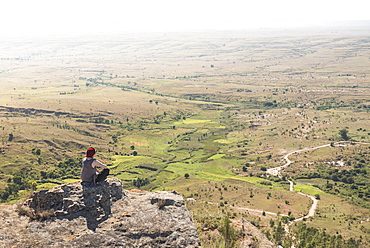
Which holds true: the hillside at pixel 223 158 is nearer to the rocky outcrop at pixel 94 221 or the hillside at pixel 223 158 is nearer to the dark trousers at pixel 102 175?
the rocky outcrop at pixel 94 221

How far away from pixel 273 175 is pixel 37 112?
131452mm

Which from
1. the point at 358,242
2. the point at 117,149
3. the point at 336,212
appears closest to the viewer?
the point at 358,242

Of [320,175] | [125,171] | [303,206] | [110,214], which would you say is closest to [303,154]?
[320,175]

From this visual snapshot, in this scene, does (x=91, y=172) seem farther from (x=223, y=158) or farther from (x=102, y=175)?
(x=223, y=158)

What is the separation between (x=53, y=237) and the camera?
51.6 ft

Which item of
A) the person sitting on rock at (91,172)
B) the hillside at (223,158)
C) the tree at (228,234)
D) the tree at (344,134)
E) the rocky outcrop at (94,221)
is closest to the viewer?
the rocky outcrop at (94,221)

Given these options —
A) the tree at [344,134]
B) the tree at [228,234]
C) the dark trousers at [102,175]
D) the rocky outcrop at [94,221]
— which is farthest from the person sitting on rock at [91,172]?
the tree at [344,134]

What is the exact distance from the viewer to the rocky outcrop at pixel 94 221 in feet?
51.6

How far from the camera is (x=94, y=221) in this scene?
1717cm

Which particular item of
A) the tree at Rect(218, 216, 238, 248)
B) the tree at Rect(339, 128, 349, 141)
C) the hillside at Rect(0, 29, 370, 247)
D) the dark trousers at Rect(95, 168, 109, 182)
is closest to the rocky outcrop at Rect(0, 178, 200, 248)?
the dark trousers at Rect(95, 168, 109, 182)

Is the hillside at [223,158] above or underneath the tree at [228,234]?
underneath

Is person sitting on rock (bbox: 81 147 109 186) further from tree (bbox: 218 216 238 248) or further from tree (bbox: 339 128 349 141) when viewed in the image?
tree (bbox: 339 128 349 141)

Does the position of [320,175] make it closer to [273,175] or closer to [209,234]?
[273,175]

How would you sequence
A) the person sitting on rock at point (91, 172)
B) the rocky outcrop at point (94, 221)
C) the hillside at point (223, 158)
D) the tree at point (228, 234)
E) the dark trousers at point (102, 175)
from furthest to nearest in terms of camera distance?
the hillside at point (223, 158)
the tree at point (228, 234)
the dark trousers at point (102, 175)
the person sitting on rock at point (91, 172)
the rocky outcrop at point (94, 221)
